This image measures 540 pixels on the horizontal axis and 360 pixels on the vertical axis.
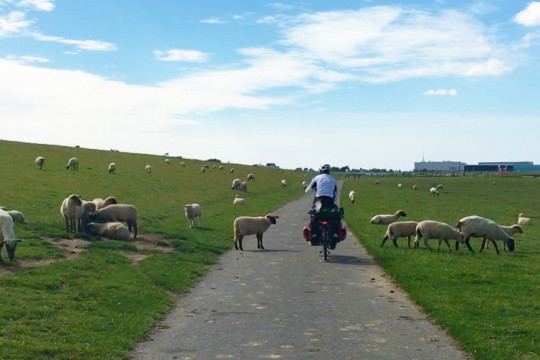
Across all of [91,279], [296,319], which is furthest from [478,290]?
[91,279]

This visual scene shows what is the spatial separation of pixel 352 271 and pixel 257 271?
3.11 metres

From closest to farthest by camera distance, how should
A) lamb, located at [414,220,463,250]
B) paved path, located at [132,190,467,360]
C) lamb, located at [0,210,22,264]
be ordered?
paved path, located at [132,190,467,360]
lamb, located at [0,210,22,264]
lamb, located at [414,220,463,250]

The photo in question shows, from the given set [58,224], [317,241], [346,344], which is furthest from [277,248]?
[346,344]

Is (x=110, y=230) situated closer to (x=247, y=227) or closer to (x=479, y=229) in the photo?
(x=247, y=227)

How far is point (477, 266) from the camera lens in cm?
1892

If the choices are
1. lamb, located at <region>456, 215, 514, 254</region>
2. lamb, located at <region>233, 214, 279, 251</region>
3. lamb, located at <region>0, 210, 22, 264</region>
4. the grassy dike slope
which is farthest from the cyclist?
lamb, located at <region>0, 210, 22, 264</region>

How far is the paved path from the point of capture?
9.53 meters

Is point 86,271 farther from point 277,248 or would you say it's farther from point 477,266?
point 477,266

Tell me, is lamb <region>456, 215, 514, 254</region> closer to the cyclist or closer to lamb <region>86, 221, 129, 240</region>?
the cyclist

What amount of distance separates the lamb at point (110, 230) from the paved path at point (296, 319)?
22.4ft

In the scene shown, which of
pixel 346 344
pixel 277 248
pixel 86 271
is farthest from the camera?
pixel 277 248

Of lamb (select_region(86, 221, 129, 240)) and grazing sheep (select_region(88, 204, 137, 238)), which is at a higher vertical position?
grazing sheep (select_region(88, 204, 137, 238))

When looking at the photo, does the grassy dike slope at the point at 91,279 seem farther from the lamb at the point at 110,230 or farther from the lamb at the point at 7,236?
the lamb at the point at 110,230

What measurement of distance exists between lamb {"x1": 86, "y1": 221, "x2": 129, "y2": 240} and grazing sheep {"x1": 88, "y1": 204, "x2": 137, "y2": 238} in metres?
1.33
